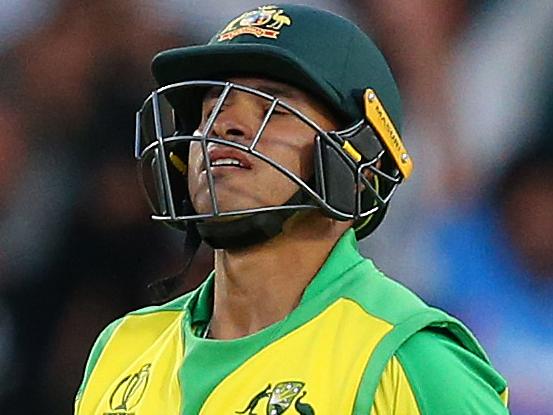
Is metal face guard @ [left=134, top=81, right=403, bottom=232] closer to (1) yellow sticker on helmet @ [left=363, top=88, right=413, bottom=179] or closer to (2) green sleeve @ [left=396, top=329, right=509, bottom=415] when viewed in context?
(1) yellow sticker on helmet @ [left=363, top=88, right=413, bottom=179]

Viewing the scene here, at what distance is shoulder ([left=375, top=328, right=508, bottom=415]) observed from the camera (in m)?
1.00

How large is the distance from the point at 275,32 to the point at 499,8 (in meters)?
0.68

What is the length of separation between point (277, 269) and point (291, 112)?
0.47ft

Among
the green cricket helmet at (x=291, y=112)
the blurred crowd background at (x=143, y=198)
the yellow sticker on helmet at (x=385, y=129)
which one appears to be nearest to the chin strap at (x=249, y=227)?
the green cricket helmet at (x=291, y=112)

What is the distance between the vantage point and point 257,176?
1.09m

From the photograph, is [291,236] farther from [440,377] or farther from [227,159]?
[440,377]

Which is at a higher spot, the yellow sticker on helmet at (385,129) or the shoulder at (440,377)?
the yellow sticker on helmet at (385,129)

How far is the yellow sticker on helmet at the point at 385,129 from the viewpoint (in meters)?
1.14

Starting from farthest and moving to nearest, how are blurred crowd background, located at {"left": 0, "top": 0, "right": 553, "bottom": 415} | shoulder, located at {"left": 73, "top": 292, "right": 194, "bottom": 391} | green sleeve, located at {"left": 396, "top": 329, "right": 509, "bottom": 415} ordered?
blurred crowd background, located at {"left": 0, "top": 0, "right": 553, "bottom": 415}
shoulder, located at {"left": 73, "top": 292, "right": 194, "bottom": 391}
green sleeve, located at {"left": 396, "top": 329, "right": 509, "bottom": 415}

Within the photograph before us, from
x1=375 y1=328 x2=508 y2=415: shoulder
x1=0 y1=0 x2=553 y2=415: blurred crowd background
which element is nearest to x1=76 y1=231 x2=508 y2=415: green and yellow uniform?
x1=375 y1=328 x2=508 y2=415: shoulder

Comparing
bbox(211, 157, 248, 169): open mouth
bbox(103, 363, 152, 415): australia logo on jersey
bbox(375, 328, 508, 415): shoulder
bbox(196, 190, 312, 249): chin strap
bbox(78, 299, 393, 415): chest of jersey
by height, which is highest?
bbox(211, 157, 248, 169): open mouth

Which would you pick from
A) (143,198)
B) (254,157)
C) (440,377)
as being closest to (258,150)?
(254,157)

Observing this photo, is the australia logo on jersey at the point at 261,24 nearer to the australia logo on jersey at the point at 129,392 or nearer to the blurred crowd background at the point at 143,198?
the australia logo on jersey at the point at 129,392

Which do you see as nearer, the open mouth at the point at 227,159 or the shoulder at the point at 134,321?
the open mouth at the point at 227,159
